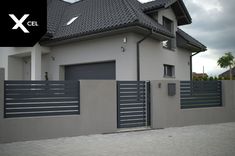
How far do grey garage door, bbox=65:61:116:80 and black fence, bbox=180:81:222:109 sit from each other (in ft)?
12.5

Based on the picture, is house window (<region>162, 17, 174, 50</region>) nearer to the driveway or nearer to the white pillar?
the white pillar

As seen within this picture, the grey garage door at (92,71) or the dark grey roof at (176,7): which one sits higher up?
the dark grey roof at (176,7)

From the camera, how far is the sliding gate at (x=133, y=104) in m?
8.31

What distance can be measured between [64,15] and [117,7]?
4685 mm

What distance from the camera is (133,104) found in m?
8.52

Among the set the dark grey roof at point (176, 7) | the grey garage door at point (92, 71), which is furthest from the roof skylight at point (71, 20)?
the dark grey roof at point (176, 7)

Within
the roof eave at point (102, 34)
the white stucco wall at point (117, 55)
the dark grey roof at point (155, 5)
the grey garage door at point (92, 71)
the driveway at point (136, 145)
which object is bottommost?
the driveway at point (136, 145)

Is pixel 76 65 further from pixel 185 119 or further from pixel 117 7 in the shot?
pixel 185 119

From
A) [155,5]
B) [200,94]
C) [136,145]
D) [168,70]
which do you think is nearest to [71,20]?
[155,5]

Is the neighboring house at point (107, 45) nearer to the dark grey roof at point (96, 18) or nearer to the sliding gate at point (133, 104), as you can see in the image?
the dark grey roof at point (96, 18)

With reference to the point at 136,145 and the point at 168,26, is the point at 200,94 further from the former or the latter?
the point at 168,26

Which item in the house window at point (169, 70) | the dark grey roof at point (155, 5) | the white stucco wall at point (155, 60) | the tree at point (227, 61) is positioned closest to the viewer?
the white stucco wall at point (155, 60)

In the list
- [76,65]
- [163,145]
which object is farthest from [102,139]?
[76,65]

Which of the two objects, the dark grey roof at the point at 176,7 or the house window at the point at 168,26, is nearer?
the dark grey roof at the point at 176,7
